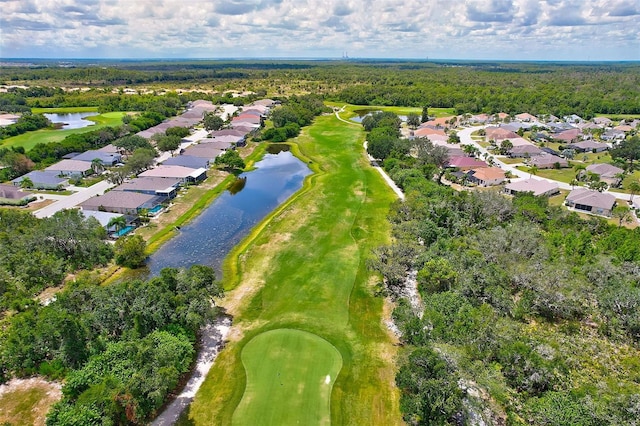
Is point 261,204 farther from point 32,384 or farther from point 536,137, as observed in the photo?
point 536,137

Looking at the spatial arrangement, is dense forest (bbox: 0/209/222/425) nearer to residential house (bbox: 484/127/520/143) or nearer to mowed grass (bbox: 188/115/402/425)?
mowed grass (bbox: 188/115/402/425)

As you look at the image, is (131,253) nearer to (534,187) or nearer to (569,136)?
(534,187)

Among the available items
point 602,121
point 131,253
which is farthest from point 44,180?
point 602,121

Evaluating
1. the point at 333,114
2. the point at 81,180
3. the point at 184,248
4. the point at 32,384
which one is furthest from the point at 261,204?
the point at 333,114

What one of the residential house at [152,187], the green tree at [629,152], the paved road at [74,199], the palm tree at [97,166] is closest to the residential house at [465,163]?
the green tree at [629,152]

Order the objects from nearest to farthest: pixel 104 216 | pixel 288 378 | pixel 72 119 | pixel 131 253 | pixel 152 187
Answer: pixel 288 378, pixel 131 253, pixel 104 216, pixel 152 187, pixel 72 119

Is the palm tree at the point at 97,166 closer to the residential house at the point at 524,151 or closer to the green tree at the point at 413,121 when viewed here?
the residential house at the point at 524,151

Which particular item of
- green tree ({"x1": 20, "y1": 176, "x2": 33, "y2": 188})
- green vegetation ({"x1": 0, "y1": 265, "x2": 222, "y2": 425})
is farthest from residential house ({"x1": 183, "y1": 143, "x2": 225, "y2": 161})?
green vegetation ({"x1": 0, "y1": 265, "x2": 222, "y2": 425})
